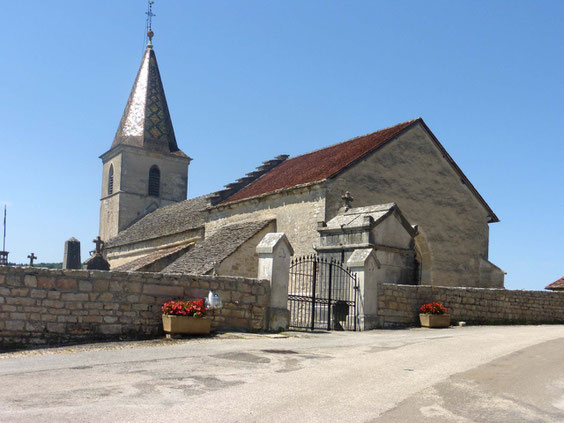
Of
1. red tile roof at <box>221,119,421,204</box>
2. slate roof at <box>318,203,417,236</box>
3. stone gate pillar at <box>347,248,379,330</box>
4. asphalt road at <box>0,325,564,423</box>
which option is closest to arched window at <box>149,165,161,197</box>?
red tile roof at <box>221,119,421,204</box>

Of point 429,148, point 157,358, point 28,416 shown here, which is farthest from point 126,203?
point 28,416

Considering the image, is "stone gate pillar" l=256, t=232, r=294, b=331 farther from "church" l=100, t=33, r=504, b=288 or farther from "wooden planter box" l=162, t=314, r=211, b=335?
"church" l=100, t=33, r=504, b=288

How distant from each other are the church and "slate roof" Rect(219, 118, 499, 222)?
3.2 inches

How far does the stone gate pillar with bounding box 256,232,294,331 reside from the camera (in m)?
13.1

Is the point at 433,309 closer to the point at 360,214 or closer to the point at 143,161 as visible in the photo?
the point at 360,214

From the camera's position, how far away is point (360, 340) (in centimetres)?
1218

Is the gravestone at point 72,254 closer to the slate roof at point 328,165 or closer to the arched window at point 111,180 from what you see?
the slate roof at point 328,165

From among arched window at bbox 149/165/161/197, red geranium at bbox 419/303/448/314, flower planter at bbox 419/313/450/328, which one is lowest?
flower planter at bbox 419/313/450/328

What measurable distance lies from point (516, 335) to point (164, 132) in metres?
36.5

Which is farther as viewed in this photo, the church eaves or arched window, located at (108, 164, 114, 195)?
arched window, located at (108, 164, 114, 195)

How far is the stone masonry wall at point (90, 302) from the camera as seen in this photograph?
Answer: 10.4 metres

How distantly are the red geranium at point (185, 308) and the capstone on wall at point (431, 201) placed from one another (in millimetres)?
10194

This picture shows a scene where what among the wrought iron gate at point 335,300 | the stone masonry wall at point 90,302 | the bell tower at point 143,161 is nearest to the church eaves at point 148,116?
the bell tower at point 143,161

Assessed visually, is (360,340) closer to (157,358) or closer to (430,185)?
(157,358)
